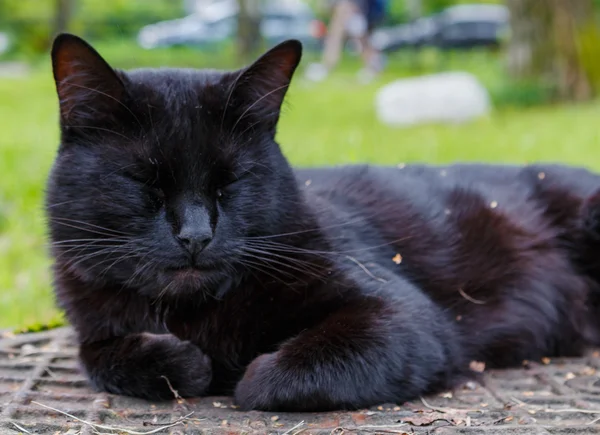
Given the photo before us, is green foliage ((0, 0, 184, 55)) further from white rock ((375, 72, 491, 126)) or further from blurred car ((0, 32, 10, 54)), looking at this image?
white rock ((375, 72, 491, 126))

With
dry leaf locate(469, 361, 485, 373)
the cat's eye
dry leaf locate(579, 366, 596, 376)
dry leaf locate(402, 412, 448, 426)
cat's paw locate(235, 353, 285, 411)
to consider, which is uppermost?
the cat's eye

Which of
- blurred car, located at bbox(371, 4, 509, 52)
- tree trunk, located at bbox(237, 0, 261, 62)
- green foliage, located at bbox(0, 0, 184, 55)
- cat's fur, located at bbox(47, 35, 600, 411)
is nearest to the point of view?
cat's fur, located at bbox(47, 35, 600, 411)

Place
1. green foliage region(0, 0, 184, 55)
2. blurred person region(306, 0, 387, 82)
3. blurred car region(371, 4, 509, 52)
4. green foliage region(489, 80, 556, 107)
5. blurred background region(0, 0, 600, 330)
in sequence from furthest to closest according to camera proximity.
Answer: blurred car region(371, 4, 509, 52), green foliage region(0, 0, 184, 55), blurred person region(306, 0, 387, 82), green foliage region(489, 80, 556, 107), blurred background region(0, 0, 600, 330)

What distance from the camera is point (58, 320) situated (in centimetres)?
334

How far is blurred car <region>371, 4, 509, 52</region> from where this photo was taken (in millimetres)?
19031

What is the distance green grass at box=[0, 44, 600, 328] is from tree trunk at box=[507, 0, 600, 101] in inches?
20.5

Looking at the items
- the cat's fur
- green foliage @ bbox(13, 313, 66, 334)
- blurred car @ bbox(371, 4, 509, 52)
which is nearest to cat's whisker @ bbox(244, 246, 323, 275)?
the cat's fur

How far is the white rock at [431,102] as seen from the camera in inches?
324

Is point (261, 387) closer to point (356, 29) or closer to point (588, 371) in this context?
point (588, 371)

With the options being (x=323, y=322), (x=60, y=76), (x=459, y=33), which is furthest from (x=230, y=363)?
(x=459, y=33)

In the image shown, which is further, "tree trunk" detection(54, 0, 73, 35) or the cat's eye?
"tree trunk" detection(54, 0, 73, 35)

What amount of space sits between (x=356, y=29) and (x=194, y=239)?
1219 cm

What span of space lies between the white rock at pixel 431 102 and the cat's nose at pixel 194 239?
249 inches

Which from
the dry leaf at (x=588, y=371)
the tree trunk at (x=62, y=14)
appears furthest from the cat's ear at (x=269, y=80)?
the tree trunk at (x=62, y=14)
